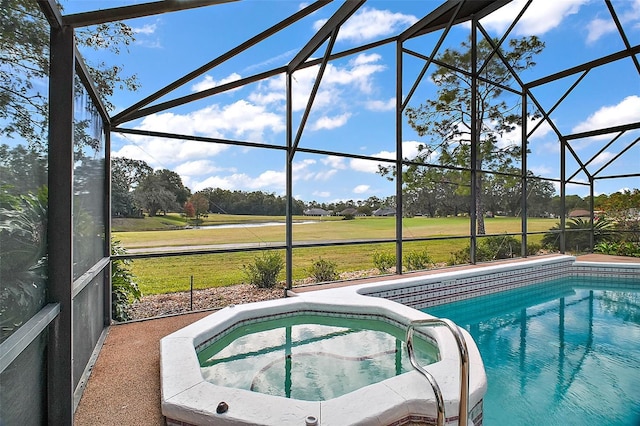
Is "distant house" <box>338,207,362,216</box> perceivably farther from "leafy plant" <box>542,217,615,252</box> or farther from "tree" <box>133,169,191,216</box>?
"leafy plant" <box>542,217,615,252</box>

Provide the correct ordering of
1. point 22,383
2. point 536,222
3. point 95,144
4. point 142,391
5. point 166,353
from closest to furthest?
point 22,383 < point 142,391 < point 166,353 < point 95,144 < point 536,222

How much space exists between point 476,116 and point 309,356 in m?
9.49

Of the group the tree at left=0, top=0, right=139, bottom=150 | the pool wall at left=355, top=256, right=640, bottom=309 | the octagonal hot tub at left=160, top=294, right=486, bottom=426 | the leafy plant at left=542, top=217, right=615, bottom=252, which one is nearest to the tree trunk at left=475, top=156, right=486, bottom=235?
the pool wall at left=355, top=256, right=640, bottom=309

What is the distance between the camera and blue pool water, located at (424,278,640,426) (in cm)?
310

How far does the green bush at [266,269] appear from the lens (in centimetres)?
684

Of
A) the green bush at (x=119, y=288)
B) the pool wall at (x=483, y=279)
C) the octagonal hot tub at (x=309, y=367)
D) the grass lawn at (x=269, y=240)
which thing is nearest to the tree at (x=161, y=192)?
the grass lawn at (x=269, y=240)

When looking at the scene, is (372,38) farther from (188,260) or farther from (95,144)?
(188,260)

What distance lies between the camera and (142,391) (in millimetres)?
2611

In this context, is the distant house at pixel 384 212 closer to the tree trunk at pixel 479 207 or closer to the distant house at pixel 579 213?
the tree trunk at pixel 479 207

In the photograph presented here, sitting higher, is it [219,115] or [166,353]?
[219,115]

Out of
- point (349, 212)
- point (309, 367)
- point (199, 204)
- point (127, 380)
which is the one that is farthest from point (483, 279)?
point (127, 380)

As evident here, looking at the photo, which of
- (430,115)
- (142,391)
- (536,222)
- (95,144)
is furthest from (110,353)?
(536,222)

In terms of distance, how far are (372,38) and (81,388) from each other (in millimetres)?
6632

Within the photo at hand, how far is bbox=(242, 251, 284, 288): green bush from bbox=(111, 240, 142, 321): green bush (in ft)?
7.90
